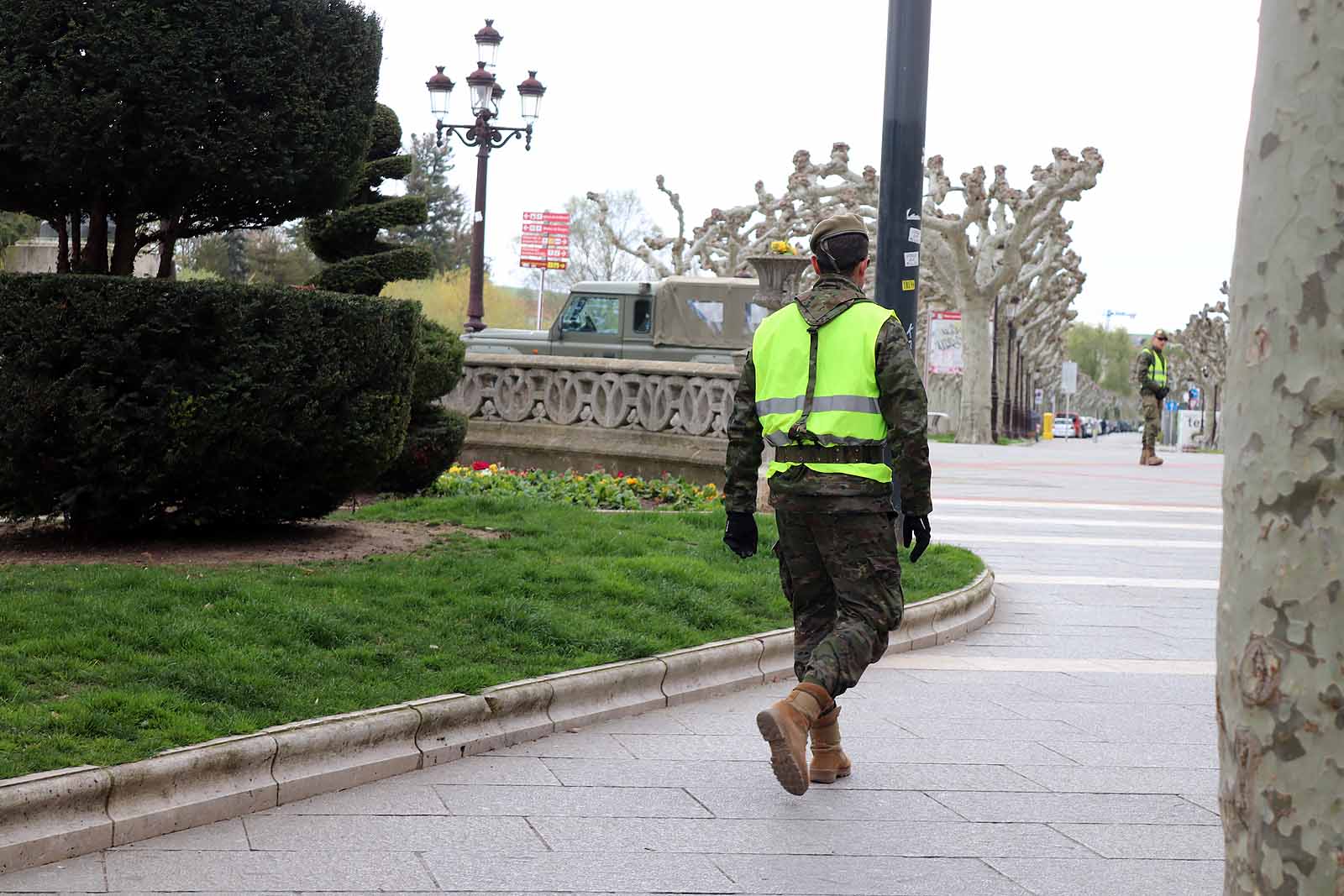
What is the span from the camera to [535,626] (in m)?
7.21

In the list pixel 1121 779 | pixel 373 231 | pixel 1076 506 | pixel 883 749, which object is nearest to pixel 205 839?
pixel 883 749

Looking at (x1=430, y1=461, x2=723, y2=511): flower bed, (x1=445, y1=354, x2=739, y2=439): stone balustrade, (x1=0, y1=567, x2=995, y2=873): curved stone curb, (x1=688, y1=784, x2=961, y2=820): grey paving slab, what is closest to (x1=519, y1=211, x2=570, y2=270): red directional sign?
(x1=445, y1=354, x2=739, y2=439): stone balustrade

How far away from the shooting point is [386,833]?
4.80 m

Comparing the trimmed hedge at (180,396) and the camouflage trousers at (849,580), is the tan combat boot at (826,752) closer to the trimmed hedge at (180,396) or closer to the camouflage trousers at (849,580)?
the camouflage trousers at (849,580)

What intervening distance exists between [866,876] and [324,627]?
9.68 feet

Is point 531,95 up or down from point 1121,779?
up

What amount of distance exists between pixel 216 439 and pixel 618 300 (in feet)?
48.8

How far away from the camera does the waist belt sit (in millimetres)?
5344

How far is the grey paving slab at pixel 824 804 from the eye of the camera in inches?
204

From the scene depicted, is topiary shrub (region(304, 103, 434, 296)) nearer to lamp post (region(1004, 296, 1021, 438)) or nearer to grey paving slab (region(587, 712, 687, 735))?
grey paving slab (region(587, 712, 687, 735))

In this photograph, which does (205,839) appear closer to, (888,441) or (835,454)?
(835,454)

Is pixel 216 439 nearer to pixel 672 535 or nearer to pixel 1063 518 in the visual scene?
pixel 672 535

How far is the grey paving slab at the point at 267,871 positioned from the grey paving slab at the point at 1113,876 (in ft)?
5.73

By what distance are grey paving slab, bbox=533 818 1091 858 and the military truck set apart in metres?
16.5
